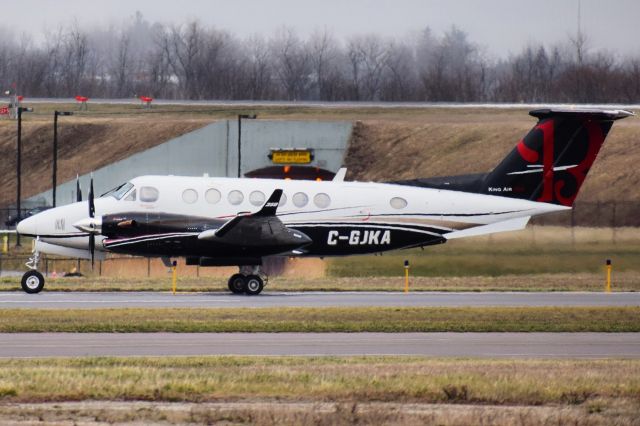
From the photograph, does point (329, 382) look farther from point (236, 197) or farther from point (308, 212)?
point (308, 212)

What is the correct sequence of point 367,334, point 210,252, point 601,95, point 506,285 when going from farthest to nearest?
point 601,95
point 506,285
point 210,252
point 367,334

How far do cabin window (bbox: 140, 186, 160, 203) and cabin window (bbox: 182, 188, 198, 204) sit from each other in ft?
2.35

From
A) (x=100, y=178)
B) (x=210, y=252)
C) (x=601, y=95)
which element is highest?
(x=601, y=95)

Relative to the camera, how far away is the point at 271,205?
109 ft

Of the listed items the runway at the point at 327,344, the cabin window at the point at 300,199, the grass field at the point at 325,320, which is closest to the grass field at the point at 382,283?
the cabin window at the point at 300,199

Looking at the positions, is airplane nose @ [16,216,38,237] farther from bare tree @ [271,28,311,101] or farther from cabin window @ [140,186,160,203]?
bare tree @ [271,28,311,101]

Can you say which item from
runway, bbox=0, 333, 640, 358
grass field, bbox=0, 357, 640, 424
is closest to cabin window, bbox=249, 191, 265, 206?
runway, bbox=0, 333, 640, 358

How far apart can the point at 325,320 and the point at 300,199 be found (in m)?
8.48

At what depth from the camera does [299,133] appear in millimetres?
72625

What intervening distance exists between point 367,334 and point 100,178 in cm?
4647

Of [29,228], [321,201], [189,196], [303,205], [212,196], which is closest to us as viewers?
[29,228]

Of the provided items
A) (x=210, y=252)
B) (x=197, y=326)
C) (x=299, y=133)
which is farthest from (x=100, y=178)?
(x=197, y=326)

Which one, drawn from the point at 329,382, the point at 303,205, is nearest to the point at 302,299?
the point at 303,205

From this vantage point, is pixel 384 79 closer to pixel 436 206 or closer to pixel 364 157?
pixel 364 157
